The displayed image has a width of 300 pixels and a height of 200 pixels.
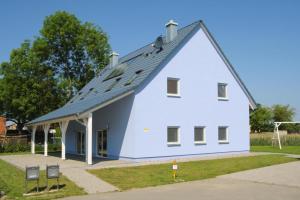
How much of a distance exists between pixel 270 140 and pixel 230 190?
3170 centimetres

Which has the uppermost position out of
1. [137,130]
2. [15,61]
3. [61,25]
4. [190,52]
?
[61,25]

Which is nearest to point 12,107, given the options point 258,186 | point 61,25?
point 61,25

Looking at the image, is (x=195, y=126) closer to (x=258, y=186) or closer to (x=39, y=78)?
(x=258, y=186)

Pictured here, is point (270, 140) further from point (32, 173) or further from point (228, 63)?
point (32, 173)

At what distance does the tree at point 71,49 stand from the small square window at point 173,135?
29.4 metres

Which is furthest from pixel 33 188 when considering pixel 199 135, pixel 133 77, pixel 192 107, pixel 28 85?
pixel 28 85

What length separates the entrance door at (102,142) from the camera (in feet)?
82.1

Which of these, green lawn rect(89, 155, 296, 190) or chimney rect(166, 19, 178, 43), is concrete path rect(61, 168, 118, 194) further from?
chimney rect(166, 19, 178, 43)

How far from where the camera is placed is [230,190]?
12.3 m

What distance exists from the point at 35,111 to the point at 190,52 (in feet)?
99.6

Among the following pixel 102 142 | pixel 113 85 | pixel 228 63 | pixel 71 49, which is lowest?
pixel 102 142

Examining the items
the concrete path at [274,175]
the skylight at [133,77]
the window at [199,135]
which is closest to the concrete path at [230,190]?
the concrete path at [274,175]

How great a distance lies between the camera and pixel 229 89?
26578mm

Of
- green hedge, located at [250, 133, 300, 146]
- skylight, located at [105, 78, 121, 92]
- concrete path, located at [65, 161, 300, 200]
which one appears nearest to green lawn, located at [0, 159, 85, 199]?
concrete path, located at [65, 161, 300, 200]
